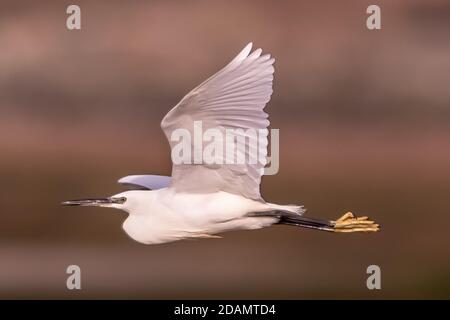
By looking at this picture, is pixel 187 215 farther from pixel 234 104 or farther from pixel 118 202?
pixel 234 104

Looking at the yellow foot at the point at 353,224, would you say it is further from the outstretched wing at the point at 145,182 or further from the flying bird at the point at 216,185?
the outstretched wing at the point at 145,182

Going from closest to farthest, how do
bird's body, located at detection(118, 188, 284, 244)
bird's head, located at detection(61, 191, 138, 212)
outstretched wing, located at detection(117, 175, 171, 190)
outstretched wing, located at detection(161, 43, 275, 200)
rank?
outstretched wing, located at detection(161, 43, 275, 200), bird's body, located at detection(118, 188, 284, 244), bird's head, located at detection(61, 191, 138, 212), outstretched wing, located at detection(117, 175, 171, 190)

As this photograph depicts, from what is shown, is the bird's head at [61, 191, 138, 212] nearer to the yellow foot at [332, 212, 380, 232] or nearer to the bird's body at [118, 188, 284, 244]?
the bird's body at [118, 188, 284, 244]

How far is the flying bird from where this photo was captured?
3.83m

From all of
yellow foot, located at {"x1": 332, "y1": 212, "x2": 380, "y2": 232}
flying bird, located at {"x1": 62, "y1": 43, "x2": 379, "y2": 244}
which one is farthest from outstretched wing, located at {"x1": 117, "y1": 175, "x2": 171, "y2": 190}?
yellow foot, located at {"x1": 332, "y1": 212, "x2": 380, "y2": 232}

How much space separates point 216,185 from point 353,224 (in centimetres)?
59

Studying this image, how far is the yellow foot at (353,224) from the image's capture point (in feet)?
14.5

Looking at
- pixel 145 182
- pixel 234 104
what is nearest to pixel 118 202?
pixel 145 182

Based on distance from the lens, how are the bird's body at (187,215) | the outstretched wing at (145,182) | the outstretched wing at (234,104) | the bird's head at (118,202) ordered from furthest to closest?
the outstretched wing at (145,182)
the bird's head at (118,202)
the bird's body at (187,215)
the outstretched wing at (234,104)

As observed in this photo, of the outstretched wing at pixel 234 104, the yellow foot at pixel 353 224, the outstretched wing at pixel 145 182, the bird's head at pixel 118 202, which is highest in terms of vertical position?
the outstretched wing at pixel 234 104

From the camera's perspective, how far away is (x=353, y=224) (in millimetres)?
4445

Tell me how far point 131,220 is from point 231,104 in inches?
28.4

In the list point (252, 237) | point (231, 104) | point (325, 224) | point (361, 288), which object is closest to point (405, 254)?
point (361, 288)

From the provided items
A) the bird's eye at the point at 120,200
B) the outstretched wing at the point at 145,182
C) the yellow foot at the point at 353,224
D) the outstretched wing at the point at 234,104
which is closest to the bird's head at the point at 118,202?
the bird's eye at the point at 120,200
